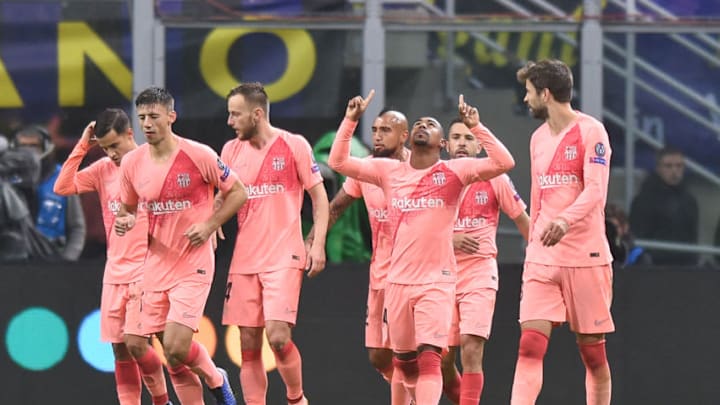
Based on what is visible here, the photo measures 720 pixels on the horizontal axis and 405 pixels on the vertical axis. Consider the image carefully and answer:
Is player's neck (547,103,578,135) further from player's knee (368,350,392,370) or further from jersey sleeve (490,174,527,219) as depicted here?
player's knee (368,350,392,370)

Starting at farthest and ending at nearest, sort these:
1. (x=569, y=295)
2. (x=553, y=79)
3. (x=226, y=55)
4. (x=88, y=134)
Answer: (x=226, y=55) → (x=88, y=134) → (x=553, y=79) → (x=569, y=295)

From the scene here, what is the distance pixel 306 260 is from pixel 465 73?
2.55 metres

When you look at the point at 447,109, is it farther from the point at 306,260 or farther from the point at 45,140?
the point at 45,140

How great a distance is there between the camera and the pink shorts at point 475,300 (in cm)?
1119

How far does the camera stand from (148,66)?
12.9 metres

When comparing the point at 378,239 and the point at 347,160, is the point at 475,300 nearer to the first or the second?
the point at 378,239

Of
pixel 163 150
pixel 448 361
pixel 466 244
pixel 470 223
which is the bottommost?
pixel 448 361

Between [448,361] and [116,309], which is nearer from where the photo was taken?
[116,309]

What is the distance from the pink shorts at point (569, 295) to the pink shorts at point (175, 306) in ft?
6.68

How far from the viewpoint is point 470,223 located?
37.9 feet

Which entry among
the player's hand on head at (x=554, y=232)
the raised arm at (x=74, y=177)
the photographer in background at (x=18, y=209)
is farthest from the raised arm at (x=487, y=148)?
the photographer in background at (x=18, y=209)

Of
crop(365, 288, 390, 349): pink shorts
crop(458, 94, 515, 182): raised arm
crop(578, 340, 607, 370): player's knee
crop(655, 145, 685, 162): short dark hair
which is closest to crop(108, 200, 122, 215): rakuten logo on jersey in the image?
crop(365, 288, 390, 349): pink shorts

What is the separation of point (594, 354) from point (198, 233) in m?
2.56

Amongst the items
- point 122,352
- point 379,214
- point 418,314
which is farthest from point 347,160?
point 122,352
